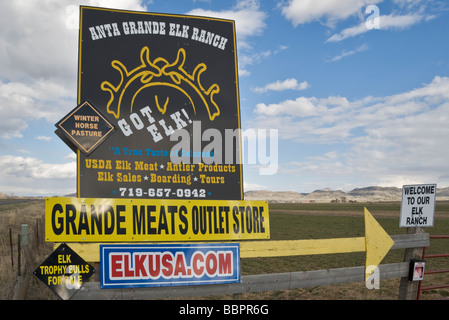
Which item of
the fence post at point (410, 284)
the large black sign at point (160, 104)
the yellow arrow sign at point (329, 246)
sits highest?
the large black sign at point (160, 104)

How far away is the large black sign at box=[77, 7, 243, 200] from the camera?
5.60 meters

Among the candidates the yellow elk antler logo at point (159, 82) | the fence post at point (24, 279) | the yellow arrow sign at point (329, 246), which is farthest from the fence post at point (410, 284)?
the fence post at point (24, 279)

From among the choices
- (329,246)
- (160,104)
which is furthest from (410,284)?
(160,104)

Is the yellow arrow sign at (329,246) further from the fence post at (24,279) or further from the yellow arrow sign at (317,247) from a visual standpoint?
the fence post at (24,279)

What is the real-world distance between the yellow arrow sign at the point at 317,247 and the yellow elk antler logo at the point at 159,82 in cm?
211

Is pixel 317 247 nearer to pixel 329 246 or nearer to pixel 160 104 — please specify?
pixel 329 246

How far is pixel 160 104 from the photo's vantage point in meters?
5.86

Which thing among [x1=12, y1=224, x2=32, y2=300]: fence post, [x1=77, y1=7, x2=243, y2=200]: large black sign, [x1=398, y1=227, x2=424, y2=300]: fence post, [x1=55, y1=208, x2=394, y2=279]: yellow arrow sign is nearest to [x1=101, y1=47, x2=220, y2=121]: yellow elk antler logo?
[x1=77, y1=7, x2=243, y2=200]: large black sign

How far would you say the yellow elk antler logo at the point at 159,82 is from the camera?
5688 millimetres

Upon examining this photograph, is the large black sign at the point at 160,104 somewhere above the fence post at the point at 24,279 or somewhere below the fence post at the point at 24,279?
above

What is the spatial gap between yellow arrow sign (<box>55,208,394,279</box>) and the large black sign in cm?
84
